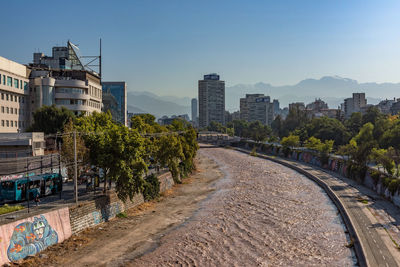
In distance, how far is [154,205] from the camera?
49.7 metres

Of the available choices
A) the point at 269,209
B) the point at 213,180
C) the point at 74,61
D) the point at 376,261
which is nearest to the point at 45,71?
the point at 74,61

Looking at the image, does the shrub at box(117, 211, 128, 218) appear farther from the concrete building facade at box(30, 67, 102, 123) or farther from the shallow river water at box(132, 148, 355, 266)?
the concrete building facade at box(30, 67, 102, 123)

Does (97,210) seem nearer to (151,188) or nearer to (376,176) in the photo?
(151,188)

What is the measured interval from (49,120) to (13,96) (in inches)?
477

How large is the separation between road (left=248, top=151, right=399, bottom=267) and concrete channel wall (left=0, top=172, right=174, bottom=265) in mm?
26052

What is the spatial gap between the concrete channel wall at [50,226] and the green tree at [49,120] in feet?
113

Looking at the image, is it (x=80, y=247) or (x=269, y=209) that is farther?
(x=269, y=209)

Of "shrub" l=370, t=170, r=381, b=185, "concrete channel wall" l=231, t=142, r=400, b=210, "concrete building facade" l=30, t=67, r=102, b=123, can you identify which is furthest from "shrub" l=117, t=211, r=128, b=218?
"concrete building facade" l=30, t=67, r=102, b=123

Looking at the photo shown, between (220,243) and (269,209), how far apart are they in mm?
16148

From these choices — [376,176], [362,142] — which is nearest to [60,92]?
[376,176]

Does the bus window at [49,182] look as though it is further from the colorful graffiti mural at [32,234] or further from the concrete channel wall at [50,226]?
the colorful graffiti mural at [32,234]

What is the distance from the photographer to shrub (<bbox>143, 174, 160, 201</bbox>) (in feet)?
166

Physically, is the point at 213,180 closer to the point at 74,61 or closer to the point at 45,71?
the point at 45,71

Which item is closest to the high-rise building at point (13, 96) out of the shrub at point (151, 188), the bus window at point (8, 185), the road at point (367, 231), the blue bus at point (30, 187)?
the blue bus at point (30, 187)
